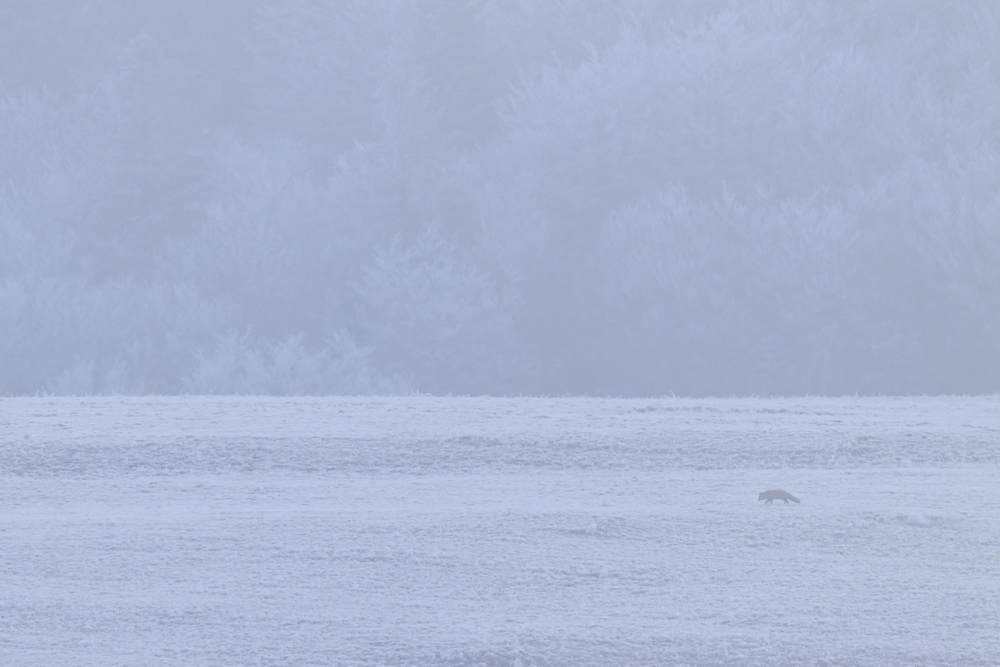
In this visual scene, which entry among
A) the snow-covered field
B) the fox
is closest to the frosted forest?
the snow-covered field

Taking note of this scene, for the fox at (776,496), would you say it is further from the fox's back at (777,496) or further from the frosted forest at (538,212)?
the frosted forest at (538,212)

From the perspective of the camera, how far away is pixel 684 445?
607 cm

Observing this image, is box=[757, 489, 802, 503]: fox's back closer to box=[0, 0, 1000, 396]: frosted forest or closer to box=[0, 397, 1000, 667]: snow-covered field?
box=[0, 397, 1000, 667]: snow-covered field

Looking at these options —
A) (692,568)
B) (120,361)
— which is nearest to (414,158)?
(120,361)

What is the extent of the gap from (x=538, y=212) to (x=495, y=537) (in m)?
24.2

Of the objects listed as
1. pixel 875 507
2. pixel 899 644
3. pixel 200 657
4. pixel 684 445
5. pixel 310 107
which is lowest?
pixel 200 657

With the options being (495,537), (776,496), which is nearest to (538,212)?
(776,496)

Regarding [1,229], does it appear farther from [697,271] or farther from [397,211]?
[697,271]

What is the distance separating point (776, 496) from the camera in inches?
197

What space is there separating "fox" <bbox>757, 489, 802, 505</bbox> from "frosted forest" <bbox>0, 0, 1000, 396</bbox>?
19637 mm

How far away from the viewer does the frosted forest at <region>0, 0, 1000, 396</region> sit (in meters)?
24.9

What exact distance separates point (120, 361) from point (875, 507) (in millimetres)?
23005

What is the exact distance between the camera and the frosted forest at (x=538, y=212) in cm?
2491

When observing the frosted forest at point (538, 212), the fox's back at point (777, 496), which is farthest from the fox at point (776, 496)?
the frosted forest at point (538, 212)
